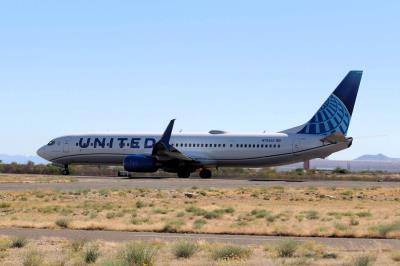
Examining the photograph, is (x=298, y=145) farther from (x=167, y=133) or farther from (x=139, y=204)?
(x=139, y=204)

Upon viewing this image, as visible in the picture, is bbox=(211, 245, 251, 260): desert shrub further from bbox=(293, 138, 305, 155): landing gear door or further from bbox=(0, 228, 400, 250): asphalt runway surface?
bbox=(293, 138, 305, 155): landing gear door

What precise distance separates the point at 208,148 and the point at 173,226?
125ft

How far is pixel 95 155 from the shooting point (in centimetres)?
6288

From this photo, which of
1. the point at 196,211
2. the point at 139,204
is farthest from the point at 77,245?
the point at 139,204

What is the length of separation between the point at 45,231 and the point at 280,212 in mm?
9579

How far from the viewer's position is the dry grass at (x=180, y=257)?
514 inches

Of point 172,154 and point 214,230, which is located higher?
point 172,154

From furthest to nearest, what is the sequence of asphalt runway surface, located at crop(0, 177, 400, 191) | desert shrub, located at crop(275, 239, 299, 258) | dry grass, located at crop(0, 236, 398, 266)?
1. asphalt runway surface, located at crop(0, 177, 400, 191)
2. desert shrub, located at crop(275, 239, 299, 258)
3. dry grass, located at crop(0, 236, 398, 266)

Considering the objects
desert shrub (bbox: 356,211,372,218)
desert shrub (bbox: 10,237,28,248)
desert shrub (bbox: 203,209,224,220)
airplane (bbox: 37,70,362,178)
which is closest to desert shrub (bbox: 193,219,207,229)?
desert shrub (bbox: 203,209,224,220)

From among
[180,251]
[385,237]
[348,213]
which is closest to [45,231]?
[180,251]

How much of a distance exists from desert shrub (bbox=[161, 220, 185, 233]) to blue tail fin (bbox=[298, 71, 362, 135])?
1338 inches

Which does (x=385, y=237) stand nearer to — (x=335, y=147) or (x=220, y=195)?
(x=220, y=195)

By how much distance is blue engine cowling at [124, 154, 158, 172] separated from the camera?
55.9 meters

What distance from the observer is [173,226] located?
21203 millimetres
